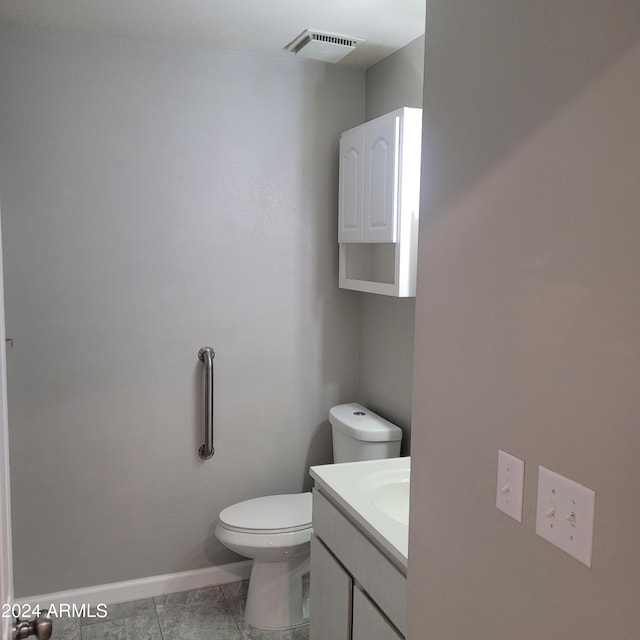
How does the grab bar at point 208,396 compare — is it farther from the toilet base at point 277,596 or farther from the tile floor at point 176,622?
the tile floor at point 176,622

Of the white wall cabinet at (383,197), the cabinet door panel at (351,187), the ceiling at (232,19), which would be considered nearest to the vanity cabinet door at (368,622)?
the white wall cabinet at (383,197)

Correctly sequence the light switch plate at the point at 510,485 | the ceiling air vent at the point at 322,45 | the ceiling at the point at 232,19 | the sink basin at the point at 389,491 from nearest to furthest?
the light switch plate at the point at 510,485 → the sink basin at the point at 389,491 → the ceiling at the point at 232,19 → the ceiling air vent at the point at 322,45

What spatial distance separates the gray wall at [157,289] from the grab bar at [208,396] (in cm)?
5

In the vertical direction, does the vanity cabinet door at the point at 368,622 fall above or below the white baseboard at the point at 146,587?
above

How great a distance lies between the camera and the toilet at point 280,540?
263cm

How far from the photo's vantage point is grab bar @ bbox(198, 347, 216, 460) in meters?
2.93

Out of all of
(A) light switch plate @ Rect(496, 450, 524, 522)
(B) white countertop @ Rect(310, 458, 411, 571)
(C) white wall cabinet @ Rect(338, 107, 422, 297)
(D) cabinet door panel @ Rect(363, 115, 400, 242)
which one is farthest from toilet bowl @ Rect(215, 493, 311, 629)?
(A) light switch plate @ Rect(496, 450, 524, 522)

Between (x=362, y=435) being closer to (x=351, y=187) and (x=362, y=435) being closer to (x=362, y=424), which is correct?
(x=362, y=424)

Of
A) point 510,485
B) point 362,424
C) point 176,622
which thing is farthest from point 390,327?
point 510,485

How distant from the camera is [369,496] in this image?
202cm

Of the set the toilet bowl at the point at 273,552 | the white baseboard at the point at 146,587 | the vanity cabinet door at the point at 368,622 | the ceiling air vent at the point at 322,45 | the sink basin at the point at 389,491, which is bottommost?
the white baseboard at the point at 146,587

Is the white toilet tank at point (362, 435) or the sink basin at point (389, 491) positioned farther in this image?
the white toilet tank at point (362, 435)

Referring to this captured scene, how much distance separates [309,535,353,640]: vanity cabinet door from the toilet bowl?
376mm

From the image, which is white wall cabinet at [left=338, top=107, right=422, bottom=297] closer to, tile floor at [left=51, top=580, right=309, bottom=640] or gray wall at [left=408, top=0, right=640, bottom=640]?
gray wall at [left=408, top=0, right=640, bottom=640]
